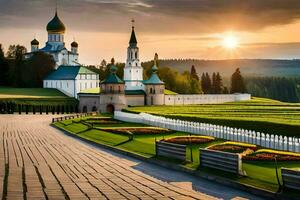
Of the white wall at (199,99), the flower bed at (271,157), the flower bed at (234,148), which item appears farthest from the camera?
the white wall at (199,99)

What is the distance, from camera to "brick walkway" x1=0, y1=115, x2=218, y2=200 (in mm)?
14914

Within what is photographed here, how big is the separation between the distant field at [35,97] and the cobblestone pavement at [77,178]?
74.3 meters

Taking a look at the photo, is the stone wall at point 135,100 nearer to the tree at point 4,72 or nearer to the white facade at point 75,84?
the white facade at point 75,84

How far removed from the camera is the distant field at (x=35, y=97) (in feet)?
324

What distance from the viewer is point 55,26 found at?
13650 centimetres

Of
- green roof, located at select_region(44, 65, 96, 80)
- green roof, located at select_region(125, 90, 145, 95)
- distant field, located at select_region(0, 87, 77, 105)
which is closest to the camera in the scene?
green roof, located at select_region(125, 90, 145, 95)

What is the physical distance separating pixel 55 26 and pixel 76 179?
402 ft

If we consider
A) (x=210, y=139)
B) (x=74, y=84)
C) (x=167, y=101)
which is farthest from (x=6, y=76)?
(x=210, y=139)

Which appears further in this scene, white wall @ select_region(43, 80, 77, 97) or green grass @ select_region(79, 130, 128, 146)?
white wall @ select_region(43, 80, 77, 97)

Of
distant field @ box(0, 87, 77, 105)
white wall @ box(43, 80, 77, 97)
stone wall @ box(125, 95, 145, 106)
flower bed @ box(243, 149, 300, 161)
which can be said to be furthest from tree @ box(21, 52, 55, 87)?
flower bed @ box(243, 149, 300, 161)

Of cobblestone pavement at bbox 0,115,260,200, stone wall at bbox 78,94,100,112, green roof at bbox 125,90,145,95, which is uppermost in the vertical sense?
green roof at bbox 125,90,145,95

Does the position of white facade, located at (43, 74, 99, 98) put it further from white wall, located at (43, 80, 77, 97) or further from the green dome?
the green dome

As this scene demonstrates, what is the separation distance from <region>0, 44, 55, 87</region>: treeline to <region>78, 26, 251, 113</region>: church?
2983cm

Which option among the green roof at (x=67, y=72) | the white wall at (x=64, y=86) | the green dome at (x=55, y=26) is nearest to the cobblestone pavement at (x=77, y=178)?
the white wall at (x=64, y=86)
